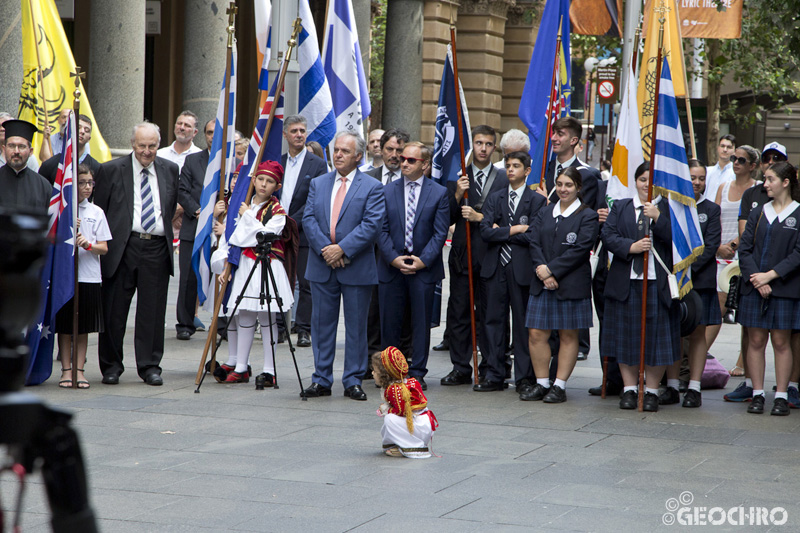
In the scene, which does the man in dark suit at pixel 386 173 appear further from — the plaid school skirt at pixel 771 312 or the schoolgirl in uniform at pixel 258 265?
the plaid school skirt at pixel 771 312

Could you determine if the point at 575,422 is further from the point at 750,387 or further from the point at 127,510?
the point at 127,510

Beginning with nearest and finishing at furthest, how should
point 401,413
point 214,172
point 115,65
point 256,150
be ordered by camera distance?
point 401,413, point 256,150, point 214,172, point 115,65

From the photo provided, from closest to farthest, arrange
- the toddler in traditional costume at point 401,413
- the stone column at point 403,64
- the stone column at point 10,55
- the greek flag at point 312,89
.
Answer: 1. the toddler in traditional costume at point 401,413
2. the greek flag at point 312,89
3. the stone column at point 10,55
4. the stone column at point 403,64

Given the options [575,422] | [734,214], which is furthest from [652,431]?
[734,214]

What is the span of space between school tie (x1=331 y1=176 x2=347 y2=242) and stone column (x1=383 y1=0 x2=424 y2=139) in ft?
48.3

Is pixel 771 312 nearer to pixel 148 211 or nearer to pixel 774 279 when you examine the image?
pixel 774 279

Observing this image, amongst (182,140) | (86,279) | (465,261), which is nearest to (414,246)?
(465,261)

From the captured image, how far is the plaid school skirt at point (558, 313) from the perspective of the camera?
8.62 meters

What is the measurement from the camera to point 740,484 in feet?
20.0

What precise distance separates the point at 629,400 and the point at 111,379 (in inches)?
166

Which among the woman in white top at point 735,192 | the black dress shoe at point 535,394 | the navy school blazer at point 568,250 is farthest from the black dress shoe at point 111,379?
the woman in white top at point 735,192

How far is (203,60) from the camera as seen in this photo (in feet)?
56.5

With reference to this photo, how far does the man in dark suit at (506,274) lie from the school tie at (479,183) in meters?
0.27

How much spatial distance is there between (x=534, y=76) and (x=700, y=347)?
3192mm
